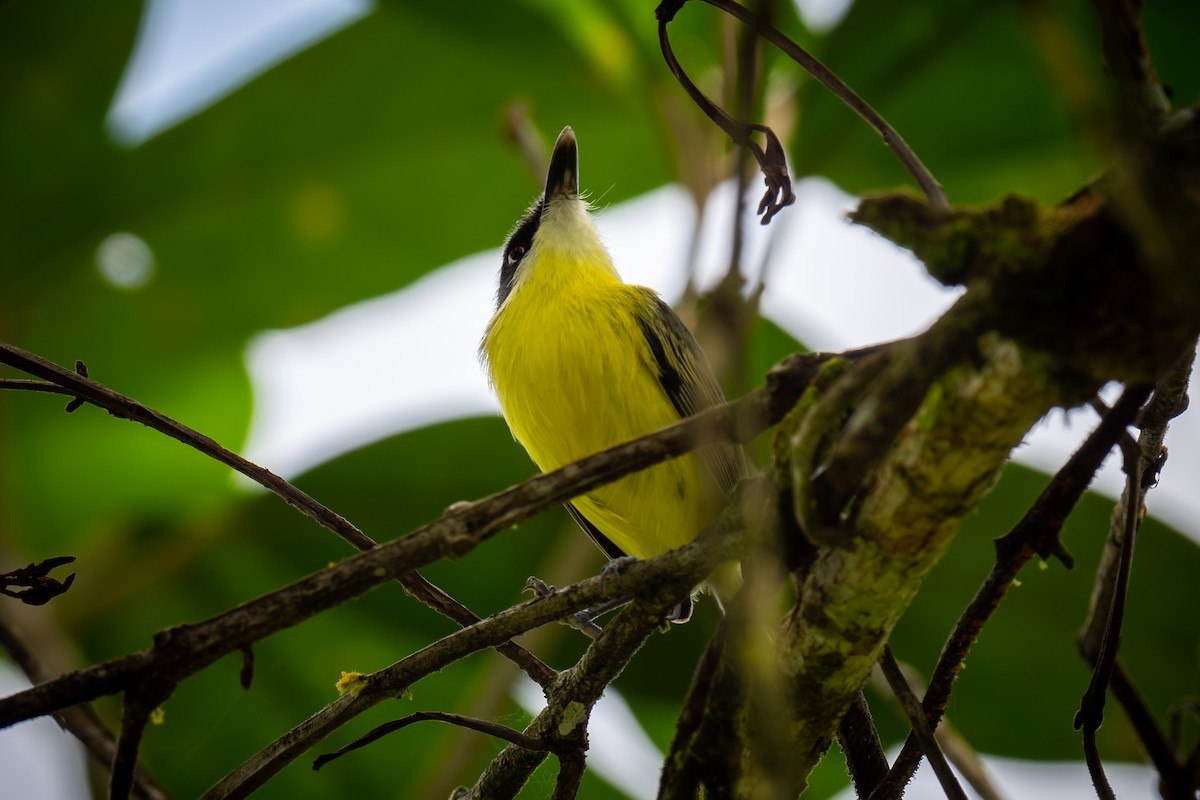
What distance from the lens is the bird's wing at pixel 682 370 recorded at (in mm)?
3527

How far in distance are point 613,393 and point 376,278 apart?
2.56 metres


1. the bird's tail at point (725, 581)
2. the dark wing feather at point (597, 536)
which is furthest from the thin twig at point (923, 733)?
the dark wing feather at point (597, 536)

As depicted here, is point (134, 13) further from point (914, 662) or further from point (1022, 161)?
point (914, 662)

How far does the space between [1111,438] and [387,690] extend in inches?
43.8

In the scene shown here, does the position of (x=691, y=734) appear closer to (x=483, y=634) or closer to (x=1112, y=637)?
(x=483, y=634)

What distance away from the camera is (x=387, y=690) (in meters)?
1.62

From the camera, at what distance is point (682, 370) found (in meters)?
3.59

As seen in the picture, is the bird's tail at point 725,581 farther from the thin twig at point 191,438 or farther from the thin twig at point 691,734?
the thin twig at point 691,734

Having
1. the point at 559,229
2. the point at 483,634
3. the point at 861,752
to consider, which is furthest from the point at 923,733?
the point at 559,229

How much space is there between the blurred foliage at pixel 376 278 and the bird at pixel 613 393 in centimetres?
76

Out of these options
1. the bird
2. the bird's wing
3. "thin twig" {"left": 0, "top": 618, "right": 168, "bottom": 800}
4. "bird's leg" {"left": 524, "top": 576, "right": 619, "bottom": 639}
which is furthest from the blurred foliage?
"thin twig" {"left": 0, "top": 618, "right": 168, "bottom": 800}

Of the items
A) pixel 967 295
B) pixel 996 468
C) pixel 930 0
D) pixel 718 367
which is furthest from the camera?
pixel 930 0

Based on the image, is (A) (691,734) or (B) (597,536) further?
(B) (597,536)

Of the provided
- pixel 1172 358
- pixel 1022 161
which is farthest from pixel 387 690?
pixel 1022 161
